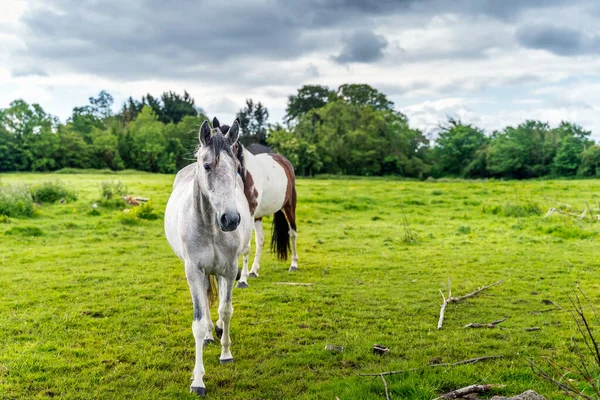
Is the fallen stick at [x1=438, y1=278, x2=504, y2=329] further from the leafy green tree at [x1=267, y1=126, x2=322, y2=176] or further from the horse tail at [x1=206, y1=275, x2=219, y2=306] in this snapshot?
the leafy green tree at [x1=267, y1=126, x2=322, y2=176]

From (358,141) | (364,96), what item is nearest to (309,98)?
(364,96)

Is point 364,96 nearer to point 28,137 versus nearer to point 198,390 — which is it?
point 28,137

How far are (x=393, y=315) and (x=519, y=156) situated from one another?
166 feet

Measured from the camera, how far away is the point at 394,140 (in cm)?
5256

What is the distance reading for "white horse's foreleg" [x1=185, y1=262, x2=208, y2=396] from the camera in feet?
13.6

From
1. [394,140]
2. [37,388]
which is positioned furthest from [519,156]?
[37,388]

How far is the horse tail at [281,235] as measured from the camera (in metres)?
9.18

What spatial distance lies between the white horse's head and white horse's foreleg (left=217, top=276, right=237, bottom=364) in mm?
1250

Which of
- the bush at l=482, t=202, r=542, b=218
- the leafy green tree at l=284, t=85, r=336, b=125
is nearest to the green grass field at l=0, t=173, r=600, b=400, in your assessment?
the bush at l=482, t=202, r=542, b=218

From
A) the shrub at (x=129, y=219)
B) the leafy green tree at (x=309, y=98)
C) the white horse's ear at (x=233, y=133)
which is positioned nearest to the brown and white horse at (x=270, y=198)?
the white horse's ear at (x=233, y=133)

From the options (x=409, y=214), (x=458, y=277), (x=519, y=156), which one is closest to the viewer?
(x=458, y=277)

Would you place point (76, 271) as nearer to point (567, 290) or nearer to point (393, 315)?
point (393, 315)

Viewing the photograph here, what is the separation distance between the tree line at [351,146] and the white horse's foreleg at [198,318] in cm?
3892

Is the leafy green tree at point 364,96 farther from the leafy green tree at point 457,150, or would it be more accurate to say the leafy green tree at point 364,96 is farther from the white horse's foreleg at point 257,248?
the white horse's foreleg at point 257,248
